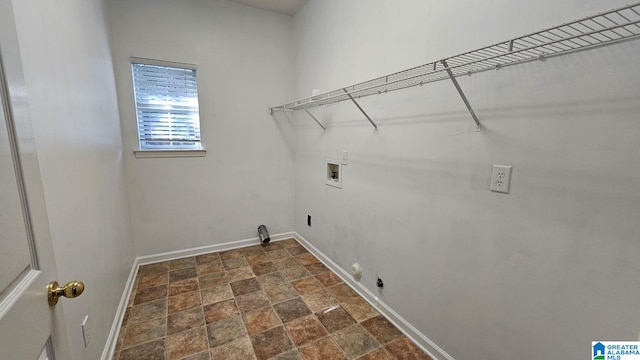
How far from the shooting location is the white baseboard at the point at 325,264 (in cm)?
158

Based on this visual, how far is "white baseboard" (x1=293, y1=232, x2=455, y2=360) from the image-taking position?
5.11 feet

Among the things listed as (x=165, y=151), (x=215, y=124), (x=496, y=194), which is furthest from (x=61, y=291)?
(x=215, y=124)

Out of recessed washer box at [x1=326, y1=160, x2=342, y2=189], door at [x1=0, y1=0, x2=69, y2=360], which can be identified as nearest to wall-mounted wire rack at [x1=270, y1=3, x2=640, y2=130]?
recessed washer box at [x1=326, y1=160, x2=342, y2=189]

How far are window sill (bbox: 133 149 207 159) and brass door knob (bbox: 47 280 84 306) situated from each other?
2185 mm

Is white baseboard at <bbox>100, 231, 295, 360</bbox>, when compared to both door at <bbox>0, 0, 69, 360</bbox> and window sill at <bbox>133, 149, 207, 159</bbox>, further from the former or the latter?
door at <bbox>0, 0, 69, 360</bbox>

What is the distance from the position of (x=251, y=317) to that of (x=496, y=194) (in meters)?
1.76

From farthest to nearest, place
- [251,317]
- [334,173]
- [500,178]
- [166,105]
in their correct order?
1. [166,105]
2. [334,173]
3. [251,317]
4. [500,178]

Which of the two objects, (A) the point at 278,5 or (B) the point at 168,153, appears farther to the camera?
(A) the point at 278,5

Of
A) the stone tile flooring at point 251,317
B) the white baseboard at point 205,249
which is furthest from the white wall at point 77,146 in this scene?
the white baseboard at point 205,249

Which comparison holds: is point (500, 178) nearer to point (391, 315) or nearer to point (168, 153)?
point (391, 315)

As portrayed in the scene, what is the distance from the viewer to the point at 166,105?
262cm

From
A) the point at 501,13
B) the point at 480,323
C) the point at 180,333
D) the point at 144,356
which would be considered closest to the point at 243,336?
the point at 180,333

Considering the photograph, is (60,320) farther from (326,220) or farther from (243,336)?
(326,220)

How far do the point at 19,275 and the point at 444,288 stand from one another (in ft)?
5.52
